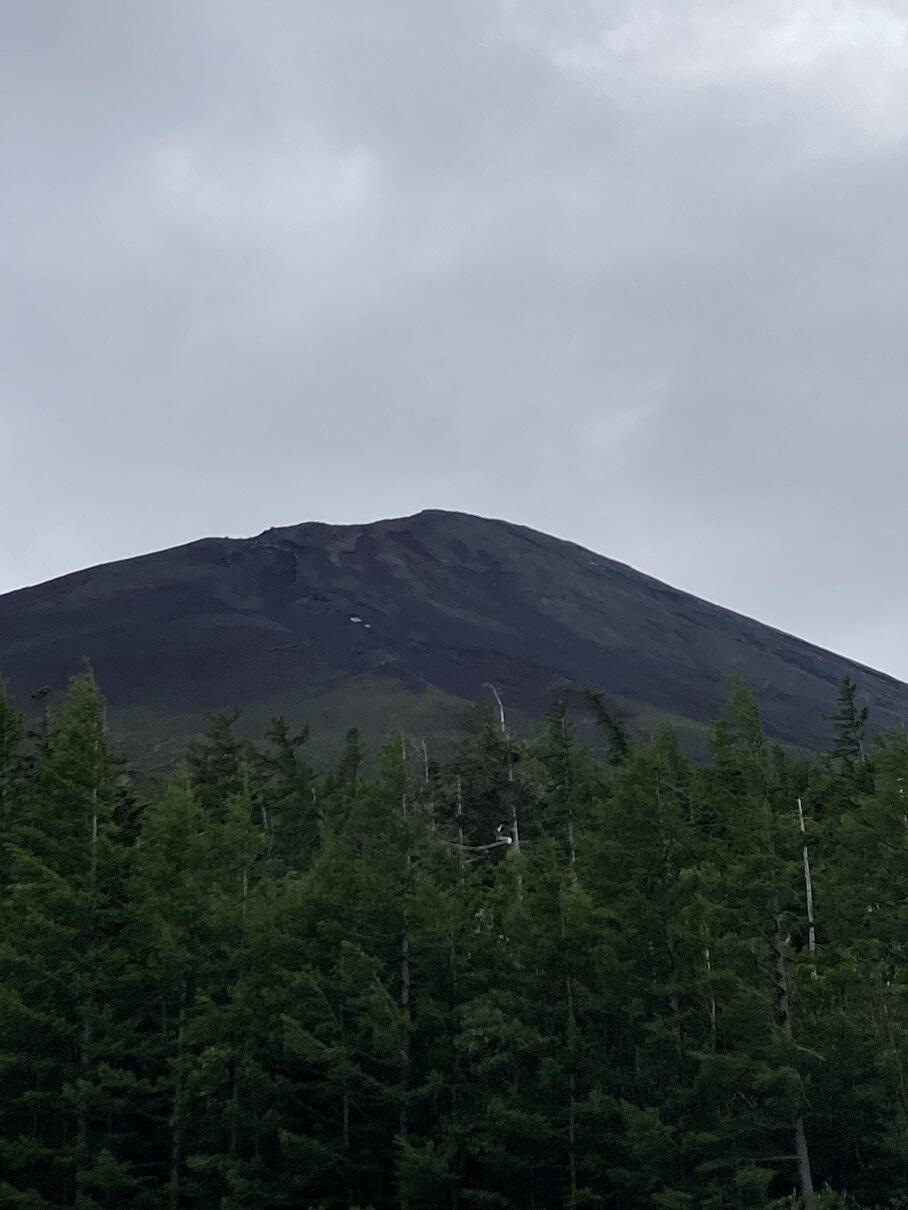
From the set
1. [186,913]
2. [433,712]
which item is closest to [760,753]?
[186,913]

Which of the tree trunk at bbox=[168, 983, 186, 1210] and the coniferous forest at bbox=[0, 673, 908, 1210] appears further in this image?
the tree trunk at bbox=[168, 983, 186, 1210]

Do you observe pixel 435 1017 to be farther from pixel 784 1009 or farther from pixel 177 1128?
pixel 784 1009

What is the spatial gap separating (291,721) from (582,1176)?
128m

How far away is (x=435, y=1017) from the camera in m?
27.5

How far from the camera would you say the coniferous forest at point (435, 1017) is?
81.9 feet

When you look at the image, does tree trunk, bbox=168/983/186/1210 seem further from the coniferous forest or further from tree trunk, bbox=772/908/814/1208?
tree trunk, bbox=772/908/814/1208

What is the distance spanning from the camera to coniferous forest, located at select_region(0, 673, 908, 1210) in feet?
81.9

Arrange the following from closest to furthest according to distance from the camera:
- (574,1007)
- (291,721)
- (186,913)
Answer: (574,1007)
(186,913)
(291,721)

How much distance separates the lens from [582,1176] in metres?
26.6

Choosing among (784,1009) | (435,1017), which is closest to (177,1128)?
(435,1017)

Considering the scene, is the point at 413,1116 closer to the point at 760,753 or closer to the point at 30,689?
the point at 760,753

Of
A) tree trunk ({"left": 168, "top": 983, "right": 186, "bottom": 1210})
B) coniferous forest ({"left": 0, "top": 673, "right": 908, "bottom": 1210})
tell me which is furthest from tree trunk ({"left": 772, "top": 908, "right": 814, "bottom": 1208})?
tree trunk ({"left": 168, "top": 983, "right": 186, "bottom": 1210})

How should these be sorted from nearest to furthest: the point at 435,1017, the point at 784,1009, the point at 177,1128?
the point at 784,1009
the point at 177,1128
the point at 435,1017

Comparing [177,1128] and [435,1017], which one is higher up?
[435,1017]
